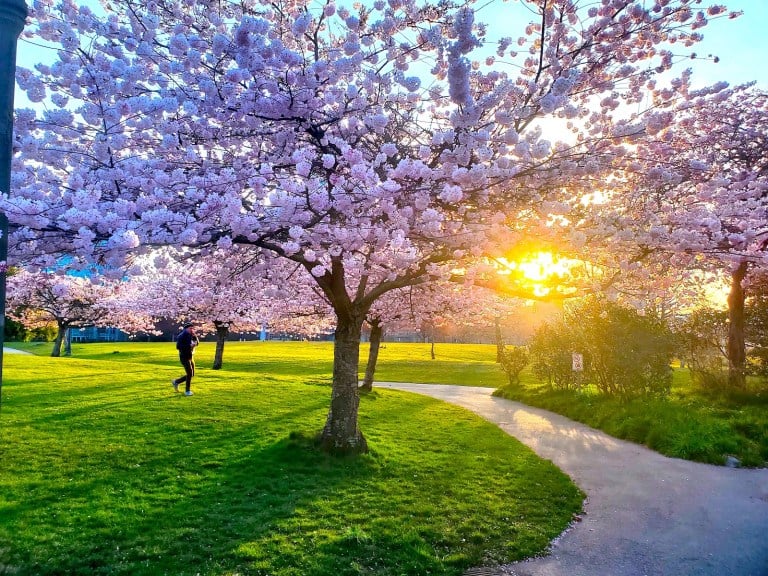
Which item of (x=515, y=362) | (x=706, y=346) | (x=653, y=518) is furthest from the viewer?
(x=515, y=362)

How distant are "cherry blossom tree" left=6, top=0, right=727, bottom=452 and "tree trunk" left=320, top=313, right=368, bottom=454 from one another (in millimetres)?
2156

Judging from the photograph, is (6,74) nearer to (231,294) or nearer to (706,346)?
(231,294)

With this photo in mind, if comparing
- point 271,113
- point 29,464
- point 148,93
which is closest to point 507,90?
point 271,113

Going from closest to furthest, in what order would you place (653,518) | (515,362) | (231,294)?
(653,518), (231,294), (515,362)

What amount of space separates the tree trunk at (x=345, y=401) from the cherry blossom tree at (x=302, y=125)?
2.16 metres

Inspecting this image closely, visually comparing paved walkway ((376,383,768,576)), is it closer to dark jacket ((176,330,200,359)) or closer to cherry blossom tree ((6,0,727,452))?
cherry blossom tree ((6,0,727,452))

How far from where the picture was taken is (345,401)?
8.97 m

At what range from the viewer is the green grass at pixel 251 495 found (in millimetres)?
5160

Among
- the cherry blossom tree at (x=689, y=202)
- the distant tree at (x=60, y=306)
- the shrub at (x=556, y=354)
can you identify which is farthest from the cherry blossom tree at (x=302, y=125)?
the distant tree at (x=60, y=306)

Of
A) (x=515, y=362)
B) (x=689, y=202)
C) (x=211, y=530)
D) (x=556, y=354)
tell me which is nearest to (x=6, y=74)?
(x=211, y=530)

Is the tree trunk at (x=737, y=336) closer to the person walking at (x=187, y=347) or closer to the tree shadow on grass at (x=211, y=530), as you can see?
the tree shadow on grass at (x=211, y=530)

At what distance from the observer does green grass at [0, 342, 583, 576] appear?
5.16 m

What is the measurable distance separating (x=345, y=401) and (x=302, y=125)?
4.89m

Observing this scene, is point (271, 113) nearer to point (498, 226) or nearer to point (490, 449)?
point (498, 226)
